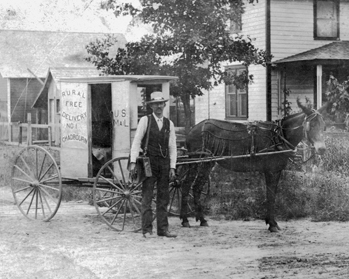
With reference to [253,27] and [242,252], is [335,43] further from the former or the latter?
[242,252]

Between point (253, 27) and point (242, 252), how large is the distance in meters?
15.4

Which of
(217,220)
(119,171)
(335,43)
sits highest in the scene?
(335,43)

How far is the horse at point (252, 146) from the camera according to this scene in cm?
989

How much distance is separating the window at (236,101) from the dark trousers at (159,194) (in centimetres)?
1391

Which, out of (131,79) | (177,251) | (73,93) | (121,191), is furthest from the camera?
(73,93)

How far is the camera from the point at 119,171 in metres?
10.0

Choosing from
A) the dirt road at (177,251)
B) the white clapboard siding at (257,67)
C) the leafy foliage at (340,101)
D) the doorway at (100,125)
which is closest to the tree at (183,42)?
the leafy foliage at (340,101)

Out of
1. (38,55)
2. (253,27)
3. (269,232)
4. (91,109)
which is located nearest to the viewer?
(269,232)

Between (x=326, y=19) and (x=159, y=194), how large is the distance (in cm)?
1574

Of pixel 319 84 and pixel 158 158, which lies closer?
pixel 158 158

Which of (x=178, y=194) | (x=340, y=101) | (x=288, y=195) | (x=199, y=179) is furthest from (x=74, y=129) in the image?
(x=340, y=101)

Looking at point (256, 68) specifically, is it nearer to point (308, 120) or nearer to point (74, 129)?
point (74, 129)

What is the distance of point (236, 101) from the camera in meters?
23.6

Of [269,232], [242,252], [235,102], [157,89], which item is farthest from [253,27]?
[242,252]
